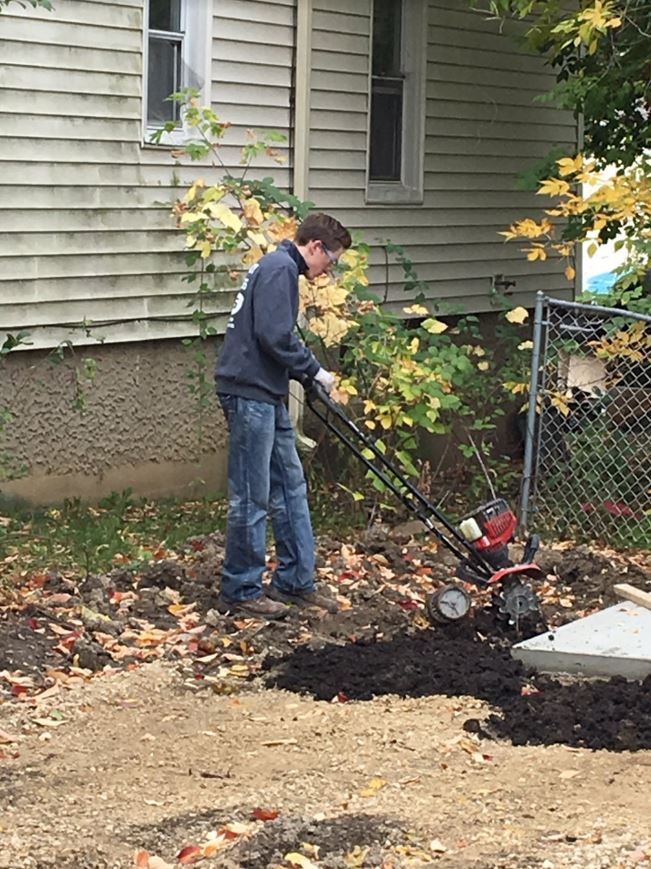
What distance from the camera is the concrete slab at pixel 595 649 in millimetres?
7082

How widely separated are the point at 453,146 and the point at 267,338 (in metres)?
7.28

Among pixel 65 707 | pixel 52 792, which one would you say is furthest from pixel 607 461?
pixel 52 792

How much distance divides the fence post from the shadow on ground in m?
2.47

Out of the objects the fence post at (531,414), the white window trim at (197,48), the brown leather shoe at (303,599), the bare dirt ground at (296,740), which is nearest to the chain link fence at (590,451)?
the fence post at (531,414)

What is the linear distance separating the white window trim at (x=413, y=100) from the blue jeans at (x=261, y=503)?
20.3ft

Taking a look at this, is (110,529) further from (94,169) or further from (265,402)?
(265,402)

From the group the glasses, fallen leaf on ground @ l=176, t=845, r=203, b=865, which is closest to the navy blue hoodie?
the glasses

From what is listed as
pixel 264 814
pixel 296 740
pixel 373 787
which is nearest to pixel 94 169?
pixel 296 740

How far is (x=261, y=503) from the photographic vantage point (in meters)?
8.27

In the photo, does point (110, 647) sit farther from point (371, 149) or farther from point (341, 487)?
point (371, 149)

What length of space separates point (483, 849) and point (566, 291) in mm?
12173

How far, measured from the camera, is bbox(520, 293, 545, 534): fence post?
10107 millimetres

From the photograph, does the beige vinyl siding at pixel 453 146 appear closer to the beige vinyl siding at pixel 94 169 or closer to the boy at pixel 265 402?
the beige vinyl siding at pixel 94 169

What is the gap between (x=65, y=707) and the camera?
6812 mm
